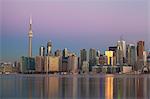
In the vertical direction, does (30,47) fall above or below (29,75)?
above

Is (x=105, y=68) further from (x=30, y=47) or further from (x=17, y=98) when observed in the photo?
(x=17, y=98)

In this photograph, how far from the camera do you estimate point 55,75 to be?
110 feet

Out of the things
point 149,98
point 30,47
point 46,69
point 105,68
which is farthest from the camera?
point 30,47

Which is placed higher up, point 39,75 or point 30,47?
point 30,47

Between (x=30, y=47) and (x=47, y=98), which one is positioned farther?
(x=30, y=47)

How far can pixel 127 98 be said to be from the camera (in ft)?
25.1

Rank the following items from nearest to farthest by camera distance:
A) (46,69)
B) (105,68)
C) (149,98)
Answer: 1. (149,98)
2. (46,69)
3. (105,68)

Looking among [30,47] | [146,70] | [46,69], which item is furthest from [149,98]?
[30,47]

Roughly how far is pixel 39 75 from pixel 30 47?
367cm

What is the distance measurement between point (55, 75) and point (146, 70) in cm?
831

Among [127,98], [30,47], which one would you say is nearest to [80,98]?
[127,98]

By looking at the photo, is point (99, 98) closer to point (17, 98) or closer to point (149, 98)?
point (149, 98)

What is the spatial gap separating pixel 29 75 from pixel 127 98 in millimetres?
27963

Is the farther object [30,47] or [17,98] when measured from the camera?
[30,47]
